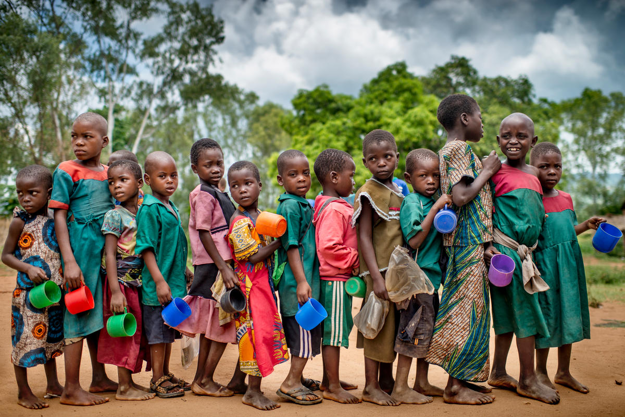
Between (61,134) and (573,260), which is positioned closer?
(573,260)

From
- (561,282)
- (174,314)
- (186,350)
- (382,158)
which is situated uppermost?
(382,158)

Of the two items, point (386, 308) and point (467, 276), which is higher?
point (467, 276)

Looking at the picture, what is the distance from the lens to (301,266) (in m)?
3.39

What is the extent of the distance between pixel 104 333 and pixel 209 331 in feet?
2.57

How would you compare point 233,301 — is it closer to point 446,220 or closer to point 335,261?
point 335,261

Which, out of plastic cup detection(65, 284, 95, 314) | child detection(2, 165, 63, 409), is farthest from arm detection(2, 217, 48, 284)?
plastic cup detection(65, 284, 95, 314)

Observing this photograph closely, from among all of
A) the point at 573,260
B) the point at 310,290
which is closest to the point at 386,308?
the point at 310,290

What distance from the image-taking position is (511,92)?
939 inches

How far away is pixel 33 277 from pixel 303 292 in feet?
6.32

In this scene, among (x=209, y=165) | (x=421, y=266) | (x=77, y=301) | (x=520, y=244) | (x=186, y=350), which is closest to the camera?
(x=77, y=301)

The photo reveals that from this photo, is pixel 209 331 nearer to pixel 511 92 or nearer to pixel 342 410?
pixel 342 410

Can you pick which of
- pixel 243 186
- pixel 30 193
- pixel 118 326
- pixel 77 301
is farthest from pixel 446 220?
pixel 30 193

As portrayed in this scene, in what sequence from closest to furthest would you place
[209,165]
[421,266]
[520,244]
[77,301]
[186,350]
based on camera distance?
[77,301], [421,266], [520,244], [209,165], [186,350]

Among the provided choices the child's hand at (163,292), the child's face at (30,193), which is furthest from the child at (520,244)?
the child's face at (30,193)
